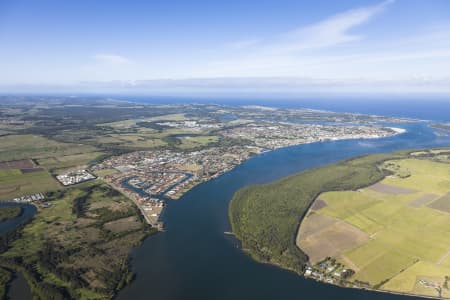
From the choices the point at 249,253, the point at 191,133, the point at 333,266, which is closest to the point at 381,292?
the point at 333,266

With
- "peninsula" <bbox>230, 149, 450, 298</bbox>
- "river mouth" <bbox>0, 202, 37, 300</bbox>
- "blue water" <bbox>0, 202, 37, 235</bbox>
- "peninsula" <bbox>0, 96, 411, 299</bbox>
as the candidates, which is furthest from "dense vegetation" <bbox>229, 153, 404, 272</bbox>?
"blue water" <bbox>0, 202, 37, 235</bbox>

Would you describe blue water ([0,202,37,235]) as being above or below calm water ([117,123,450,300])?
below

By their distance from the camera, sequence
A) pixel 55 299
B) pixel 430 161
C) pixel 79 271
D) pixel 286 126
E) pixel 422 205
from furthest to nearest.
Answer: pixel 286 126, pixel 430 161, pixel 422 205, pixel 79 271, pixel 55 299

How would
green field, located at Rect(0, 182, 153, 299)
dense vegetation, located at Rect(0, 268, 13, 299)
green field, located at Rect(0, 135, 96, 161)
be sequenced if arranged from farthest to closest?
green field, located at Rect(0, 135, 96, 161) → green field, located at Rect(0, 182, 153, 299) → dense vegetation, located at Rect(0, 268, 13, 299)

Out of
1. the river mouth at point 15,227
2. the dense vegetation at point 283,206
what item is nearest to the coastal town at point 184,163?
the dense vegetation at point 283,206

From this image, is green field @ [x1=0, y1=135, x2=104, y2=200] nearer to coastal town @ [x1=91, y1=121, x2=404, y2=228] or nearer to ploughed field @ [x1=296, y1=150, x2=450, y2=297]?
coastal town @ [x1=91, y1=121, x2=404, y2=228]

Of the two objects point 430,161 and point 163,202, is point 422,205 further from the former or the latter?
point 163,202
